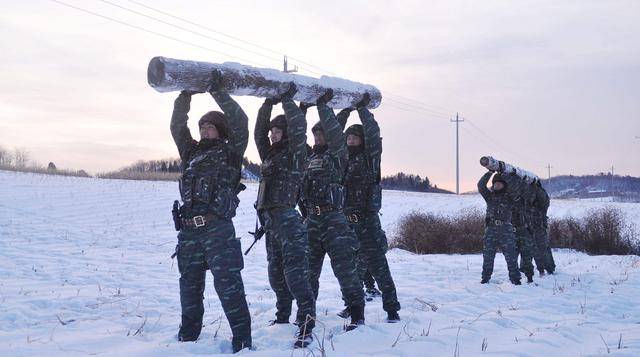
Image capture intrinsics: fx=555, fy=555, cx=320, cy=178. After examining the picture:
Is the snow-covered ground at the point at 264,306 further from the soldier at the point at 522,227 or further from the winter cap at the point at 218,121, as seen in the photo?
the winter cap at the point at 218,121

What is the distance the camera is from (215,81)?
5.93 m

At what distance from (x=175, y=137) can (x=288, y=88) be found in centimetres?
150

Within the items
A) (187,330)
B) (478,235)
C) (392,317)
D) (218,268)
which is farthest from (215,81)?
(478,235)

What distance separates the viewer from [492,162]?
12492mm

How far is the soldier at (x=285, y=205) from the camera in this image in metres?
6.20

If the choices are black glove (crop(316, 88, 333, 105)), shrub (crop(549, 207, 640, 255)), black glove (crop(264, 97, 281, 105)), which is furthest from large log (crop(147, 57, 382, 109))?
shrub (crop(549, 207, 640, 255))

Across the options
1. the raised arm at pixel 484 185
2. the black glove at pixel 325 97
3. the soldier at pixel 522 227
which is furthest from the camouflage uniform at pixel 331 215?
the soldier at pixel 522 227

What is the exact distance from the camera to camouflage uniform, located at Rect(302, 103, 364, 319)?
21.9 feet

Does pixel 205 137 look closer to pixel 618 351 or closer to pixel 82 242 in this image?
pixel 618 351

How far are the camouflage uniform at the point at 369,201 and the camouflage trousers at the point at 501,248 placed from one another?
5421 mm

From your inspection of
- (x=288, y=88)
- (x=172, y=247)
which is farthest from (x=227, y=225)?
(x=172, y=247)

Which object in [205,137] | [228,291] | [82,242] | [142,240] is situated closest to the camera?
[228,291]

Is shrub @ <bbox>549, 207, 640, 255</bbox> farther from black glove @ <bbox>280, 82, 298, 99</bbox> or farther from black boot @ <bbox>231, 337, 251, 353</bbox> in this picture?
black boot @ <bbox>231, 337, 251, 353</bbox>

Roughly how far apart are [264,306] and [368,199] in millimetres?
2410
